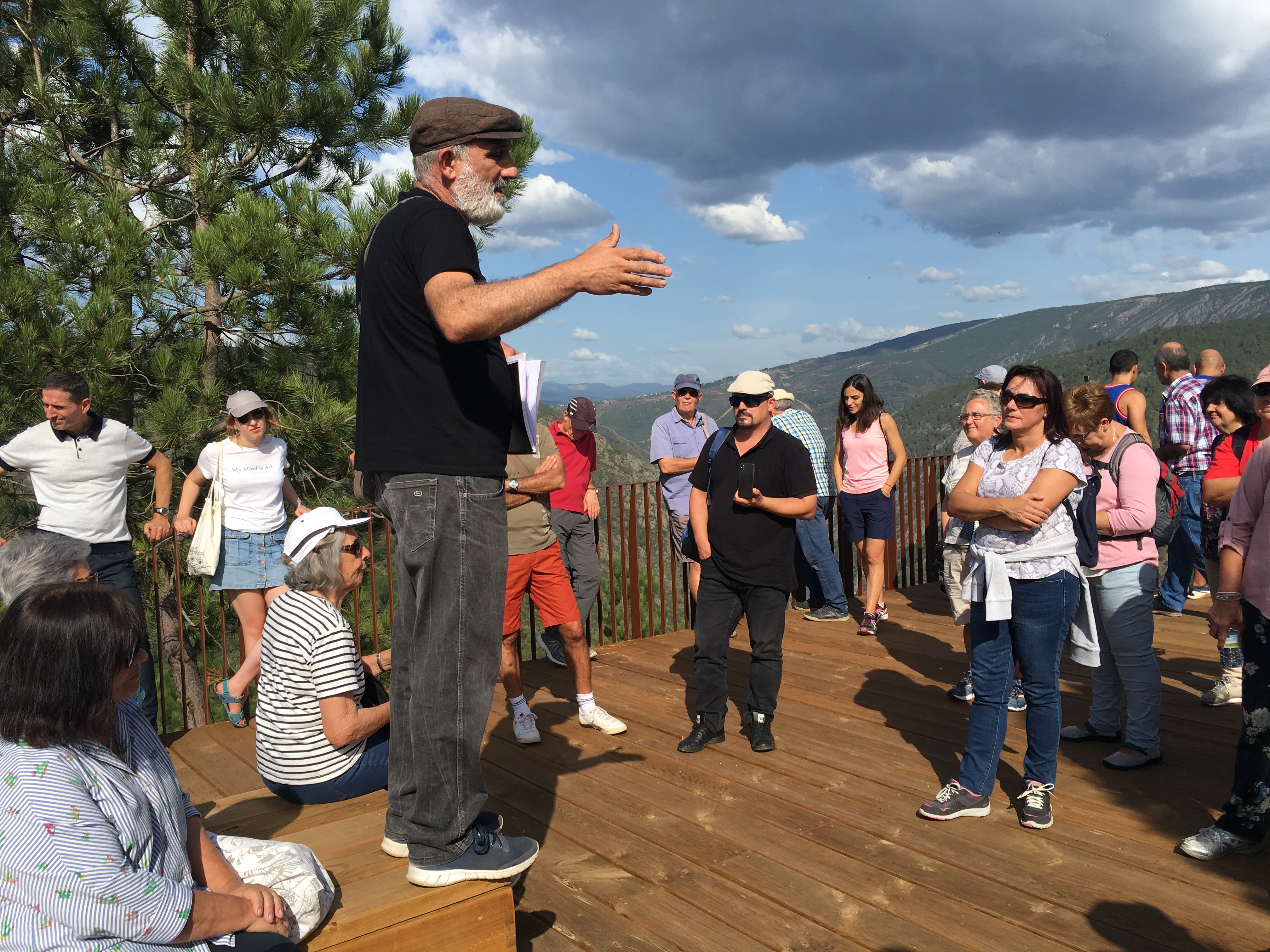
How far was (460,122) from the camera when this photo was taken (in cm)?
193

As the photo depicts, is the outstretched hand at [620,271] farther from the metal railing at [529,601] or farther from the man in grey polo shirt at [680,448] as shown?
the man in grey polo shirt at [680,448]

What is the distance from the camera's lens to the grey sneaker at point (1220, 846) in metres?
2.86

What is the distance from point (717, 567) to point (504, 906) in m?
A: 2.17

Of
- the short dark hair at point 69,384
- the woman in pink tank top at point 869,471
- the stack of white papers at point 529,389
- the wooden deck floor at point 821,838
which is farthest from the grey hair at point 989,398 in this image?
the short dark hair at point 69,384

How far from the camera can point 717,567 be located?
161 inches

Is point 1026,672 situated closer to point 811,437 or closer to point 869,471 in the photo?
point 869,471

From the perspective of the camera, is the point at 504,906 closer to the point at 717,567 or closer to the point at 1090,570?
the point at 717,567

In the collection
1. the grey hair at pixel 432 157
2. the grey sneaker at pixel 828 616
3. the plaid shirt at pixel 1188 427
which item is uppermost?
the grey hair at pixel 432 157

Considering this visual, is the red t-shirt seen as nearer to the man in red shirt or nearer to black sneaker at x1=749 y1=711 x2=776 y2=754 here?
the man in red shirt

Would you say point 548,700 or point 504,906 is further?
point 548,700

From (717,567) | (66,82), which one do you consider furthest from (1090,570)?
(66,82)

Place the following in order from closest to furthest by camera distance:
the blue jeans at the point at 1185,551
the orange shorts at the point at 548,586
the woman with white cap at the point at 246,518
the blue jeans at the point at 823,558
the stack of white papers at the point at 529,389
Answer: the stack of white papers at the point at 529,389 < the orange shorts at the point at 548,586 < the woman with white cap at the point at 246,518 < the blue jeans at the point at 1185,551 < the blue jeans at the point at 823,558

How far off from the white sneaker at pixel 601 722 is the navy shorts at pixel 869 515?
2781 millimetres

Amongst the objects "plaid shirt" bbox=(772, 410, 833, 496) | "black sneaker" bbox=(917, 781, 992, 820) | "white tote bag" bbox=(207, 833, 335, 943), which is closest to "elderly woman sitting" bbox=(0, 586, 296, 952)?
"white tote bag" bbox=(207, 833, 335, 943)
